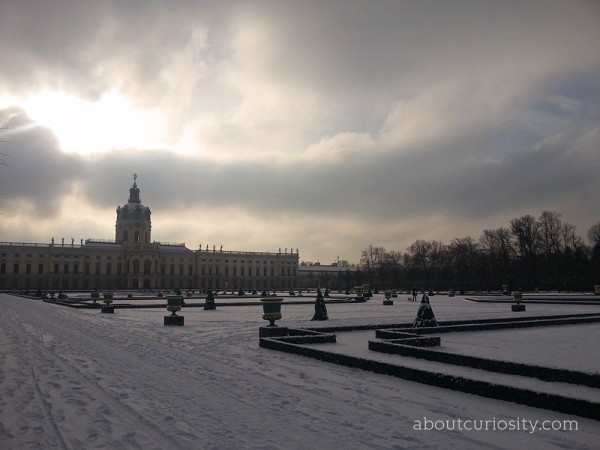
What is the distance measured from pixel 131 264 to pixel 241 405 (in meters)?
103

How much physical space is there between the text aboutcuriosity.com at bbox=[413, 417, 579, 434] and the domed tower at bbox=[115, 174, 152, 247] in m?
106

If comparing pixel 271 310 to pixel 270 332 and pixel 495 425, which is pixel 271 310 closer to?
pixel 270 332

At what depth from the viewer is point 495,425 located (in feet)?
18.8

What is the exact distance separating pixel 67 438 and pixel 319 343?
8197 millimetres

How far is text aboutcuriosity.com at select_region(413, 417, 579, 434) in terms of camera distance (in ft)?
18.3

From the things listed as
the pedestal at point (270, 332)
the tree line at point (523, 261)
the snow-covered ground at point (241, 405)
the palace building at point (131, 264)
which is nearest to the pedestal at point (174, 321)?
the pedestal at point (270, 332)

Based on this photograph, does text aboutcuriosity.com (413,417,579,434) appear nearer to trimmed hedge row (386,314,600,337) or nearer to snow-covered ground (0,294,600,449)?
snow-covered ground (0,294,600,449)

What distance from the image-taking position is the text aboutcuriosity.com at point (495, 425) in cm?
558

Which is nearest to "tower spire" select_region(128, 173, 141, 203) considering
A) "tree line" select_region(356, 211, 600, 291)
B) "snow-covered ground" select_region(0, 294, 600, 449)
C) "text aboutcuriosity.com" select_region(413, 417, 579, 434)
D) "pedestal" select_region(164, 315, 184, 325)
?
"tree line" select_region(356, 211, 600, 291)

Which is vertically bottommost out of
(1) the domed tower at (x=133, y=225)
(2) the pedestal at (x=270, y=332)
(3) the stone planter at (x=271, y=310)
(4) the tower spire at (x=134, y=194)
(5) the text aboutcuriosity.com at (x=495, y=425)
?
(5) the text aboutcuriosity.com at (x=495, y=425)

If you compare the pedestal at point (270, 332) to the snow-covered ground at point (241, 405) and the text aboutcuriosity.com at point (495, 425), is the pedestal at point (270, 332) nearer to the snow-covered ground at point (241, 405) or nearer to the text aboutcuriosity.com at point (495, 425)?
the snow-covered ground at point (241, 405)

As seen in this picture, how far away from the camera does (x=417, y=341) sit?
11.6 meters

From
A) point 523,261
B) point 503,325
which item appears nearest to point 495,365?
point 503,325

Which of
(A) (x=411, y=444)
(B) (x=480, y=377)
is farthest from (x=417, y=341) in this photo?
(A) (x=411, y=444)
